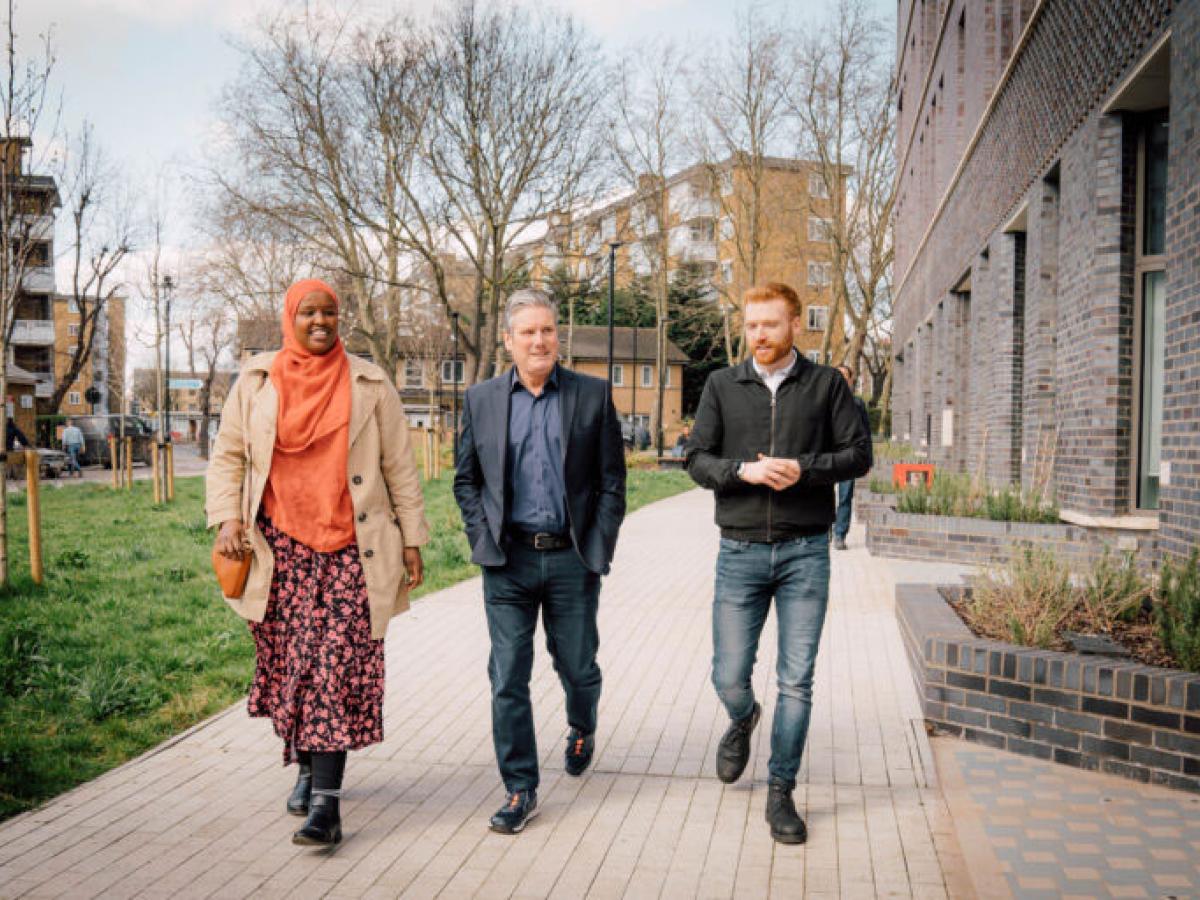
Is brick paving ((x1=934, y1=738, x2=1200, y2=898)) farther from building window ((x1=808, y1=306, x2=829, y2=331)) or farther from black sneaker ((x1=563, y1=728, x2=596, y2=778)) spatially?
building window ((x1=808, y1=306, x2=829, y2=331))

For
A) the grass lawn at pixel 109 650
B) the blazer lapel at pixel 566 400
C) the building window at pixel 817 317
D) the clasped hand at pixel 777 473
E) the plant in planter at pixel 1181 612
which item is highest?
the building window at pixel 817 317

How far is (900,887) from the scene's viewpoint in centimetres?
364

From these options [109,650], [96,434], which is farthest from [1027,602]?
[96,434]

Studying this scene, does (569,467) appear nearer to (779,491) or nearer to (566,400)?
(566,400)

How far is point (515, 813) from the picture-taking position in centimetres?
416

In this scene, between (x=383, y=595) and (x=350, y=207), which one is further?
(x=350, y=207)

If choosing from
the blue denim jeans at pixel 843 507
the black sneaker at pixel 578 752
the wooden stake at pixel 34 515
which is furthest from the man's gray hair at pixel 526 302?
the blue denim jeans at pixel 843 507

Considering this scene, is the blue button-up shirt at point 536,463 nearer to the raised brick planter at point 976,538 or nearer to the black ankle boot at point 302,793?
the black ankle boot at point 302,793

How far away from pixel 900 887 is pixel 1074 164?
833 cm

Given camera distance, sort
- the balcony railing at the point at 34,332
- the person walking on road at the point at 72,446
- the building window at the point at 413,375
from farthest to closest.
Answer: the building window at the point at 413,375 → the balcony railing at the point at 34,332 → the person walking on road at the point at 72,446

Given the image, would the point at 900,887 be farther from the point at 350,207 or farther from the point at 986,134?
the point at 350,207

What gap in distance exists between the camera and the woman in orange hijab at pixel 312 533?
13.5 ft

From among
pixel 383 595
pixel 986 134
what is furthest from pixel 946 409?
pixel 383 595

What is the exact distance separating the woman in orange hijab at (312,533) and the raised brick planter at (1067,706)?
274 cm
